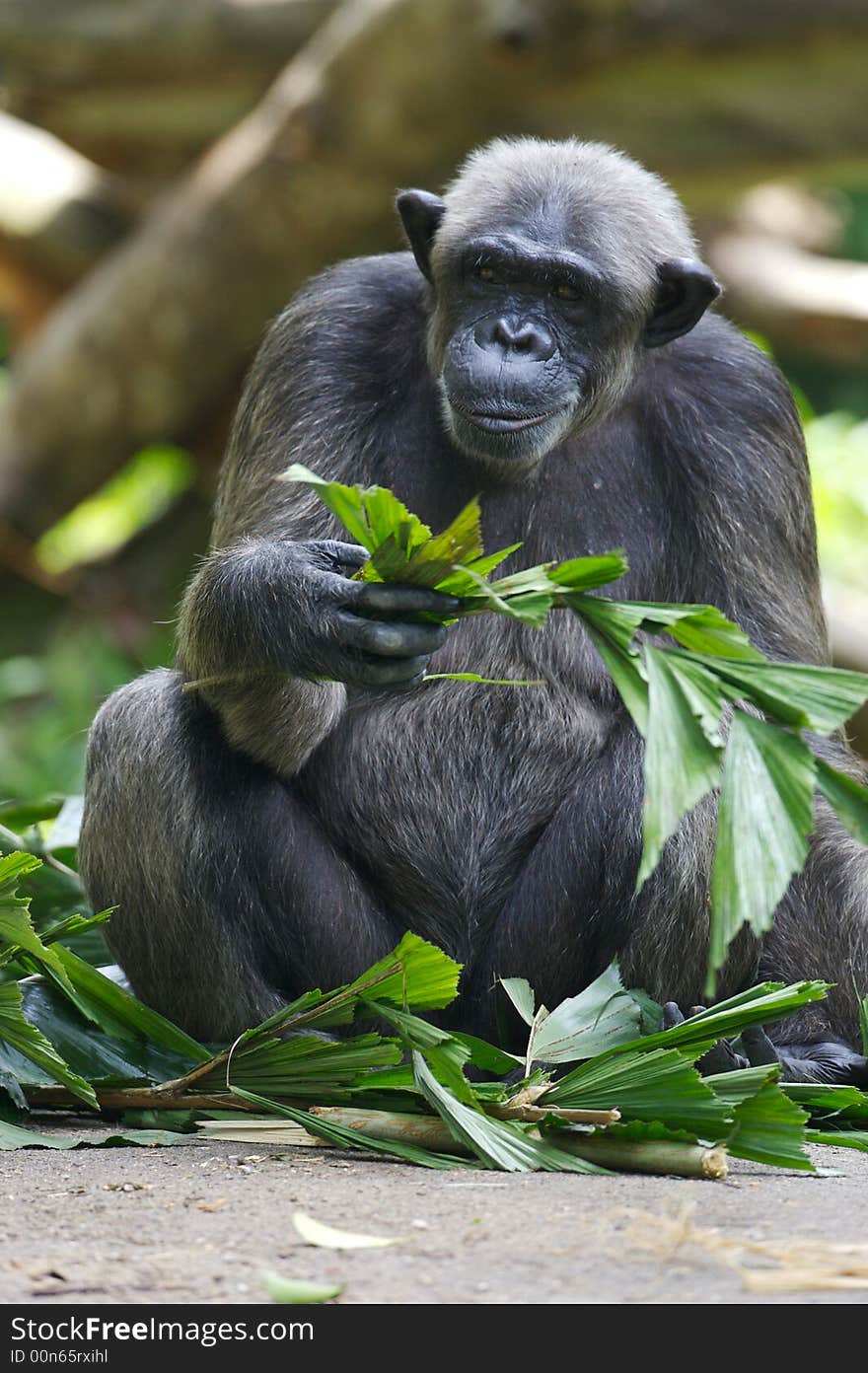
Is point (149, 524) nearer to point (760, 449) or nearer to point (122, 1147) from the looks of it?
point (760, 449)

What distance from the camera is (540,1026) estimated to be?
13.7 feet

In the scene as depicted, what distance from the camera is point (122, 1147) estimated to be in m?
3.95

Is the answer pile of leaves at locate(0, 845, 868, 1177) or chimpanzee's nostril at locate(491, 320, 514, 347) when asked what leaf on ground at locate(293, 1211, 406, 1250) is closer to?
pile of leaves at locate(0, 845, 868, 1177)

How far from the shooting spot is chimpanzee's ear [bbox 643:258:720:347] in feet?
15.8

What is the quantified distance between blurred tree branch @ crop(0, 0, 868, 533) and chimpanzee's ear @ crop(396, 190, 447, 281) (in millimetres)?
4238

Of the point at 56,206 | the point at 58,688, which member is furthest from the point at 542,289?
the point at 56,206

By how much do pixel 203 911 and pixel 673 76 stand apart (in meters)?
6.43

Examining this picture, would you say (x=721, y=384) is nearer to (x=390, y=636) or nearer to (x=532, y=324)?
(x=532, y=324)

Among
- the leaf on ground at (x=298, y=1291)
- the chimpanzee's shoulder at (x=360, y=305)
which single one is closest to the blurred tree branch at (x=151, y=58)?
the chimpanzee's shoulder at (x=360, y=305)

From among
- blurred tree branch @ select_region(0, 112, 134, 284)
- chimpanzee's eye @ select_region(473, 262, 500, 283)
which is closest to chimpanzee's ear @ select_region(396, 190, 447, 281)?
chimpanzee's eye @ select_region(473, 262, 500, 283)

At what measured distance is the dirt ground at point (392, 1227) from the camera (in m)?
2.70

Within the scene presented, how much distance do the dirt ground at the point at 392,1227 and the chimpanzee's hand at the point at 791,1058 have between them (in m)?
0.40

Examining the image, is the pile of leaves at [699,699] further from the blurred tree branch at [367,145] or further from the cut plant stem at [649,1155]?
the blurred tree branch at [367,145]

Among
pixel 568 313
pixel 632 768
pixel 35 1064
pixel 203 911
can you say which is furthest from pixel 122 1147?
pixel 568 313
